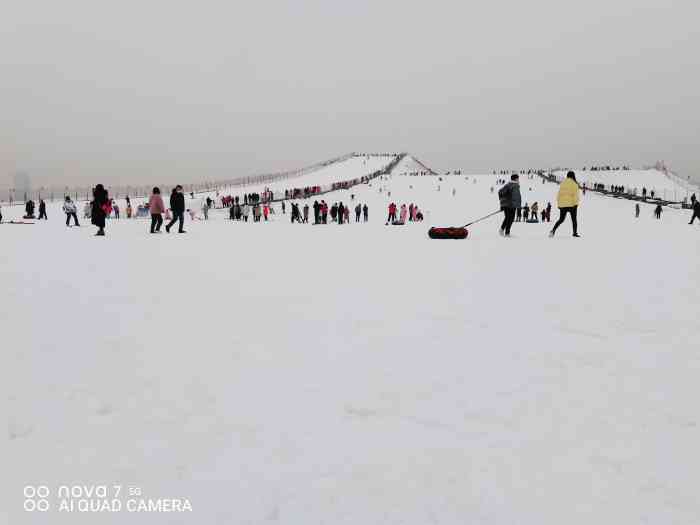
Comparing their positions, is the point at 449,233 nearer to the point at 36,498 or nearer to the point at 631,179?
the point at 36,498

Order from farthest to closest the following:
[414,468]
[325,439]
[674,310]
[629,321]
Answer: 1. [674,310]
2. [629,321]
3. [325,439]
4. [414,468]

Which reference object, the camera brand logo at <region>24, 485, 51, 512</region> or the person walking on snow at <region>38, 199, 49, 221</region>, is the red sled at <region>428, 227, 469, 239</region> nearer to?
the camera brand logo at <region>24, 485, 51, 512</region>

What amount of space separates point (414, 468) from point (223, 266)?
209 inches

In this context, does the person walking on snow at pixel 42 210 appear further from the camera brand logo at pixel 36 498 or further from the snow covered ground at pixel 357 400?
the camera brand logo at pixel 36 498

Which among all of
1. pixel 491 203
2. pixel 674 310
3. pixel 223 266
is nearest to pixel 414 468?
pixel 674 310

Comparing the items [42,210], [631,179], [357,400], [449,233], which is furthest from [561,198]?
[631,179]

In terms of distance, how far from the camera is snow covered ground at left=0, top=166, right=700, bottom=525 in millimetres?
1827

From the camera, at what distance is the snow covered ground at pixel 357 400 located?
1.83 meters

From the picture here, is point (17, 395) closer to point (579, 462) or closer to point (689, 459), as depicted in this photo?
point (579, 462)

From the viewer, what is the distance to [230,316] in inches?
160

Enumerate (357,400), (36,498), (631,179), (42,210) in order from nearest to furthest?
(36,498)
(357,400)
(42,210)
(631,179)

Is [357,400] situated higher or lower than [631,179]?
lower

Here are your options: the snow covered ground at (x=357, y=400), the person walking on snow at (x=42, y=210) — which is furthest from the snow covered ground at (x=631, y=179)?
the snow covered ground at (x=357, y=400)

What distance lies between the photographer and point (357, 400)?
2555mm
